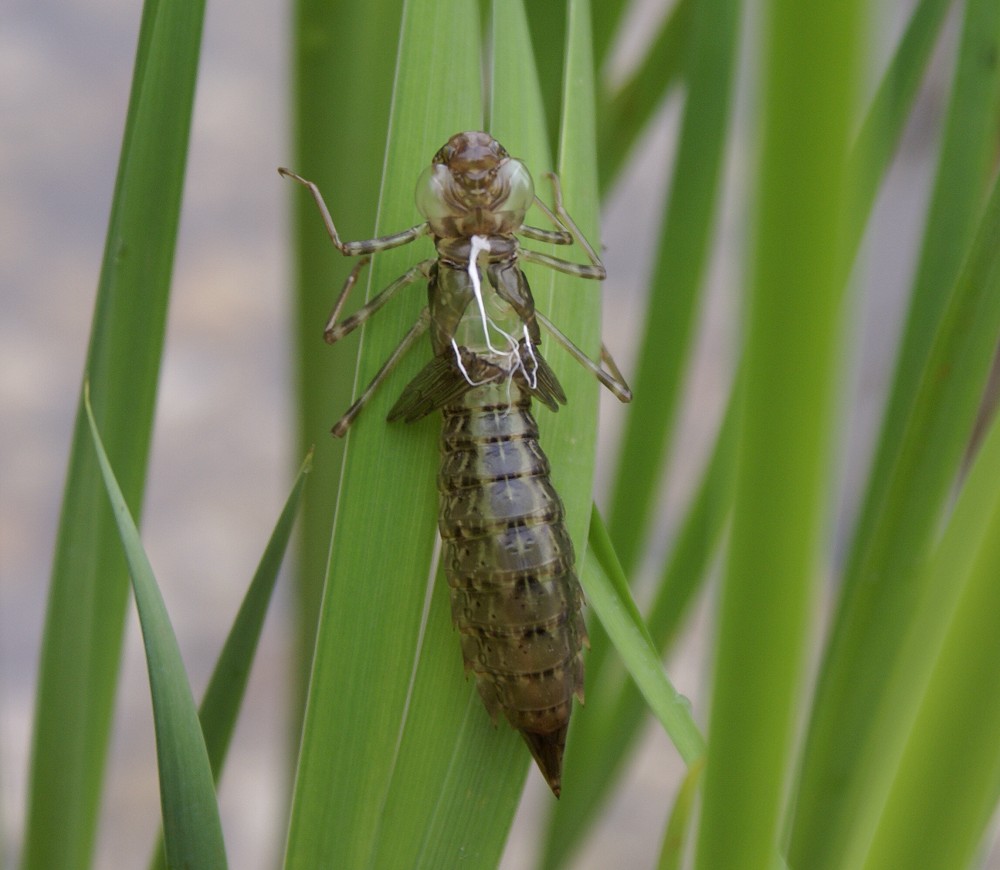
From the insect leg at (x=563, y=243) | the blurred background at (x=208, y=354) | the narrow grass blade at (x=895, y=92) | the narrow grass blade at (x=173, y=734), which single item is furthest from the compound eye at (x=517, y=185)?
the blurred background at (x=208, y=354)

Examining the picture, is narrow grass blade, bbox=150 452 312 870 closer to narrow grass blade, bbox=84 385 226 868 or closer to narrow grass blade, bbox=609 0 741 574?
narrow grass blade, bbox=84 385 226 868

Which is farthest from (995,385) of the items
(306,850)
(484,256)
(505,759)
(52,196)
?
(52,196)

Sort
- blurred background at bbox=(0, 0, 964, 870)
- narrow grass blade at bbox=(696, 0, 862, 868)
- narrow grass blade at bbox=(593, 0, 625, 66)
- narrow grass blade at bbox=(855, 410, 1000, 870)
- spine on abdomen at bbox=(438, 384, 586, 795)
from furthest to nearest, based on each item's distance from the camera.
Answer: blurred background at bbox=(0, 0, 964, 870) → narrow grass blade at bbox=(593, 0, 625, 66) → spine on abdomen at bbox=(438, 384, 586, 795) → narrow grass blade at bbox=(855, 410, 1000, 870) → narrow grass blade at bbox=(696, 0, 862, 868)

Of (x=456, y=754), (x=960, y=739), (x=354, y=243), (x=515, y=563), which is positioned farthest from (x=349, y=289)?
(x=960, y=739)

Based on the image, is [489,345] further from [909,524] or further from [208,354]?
[208,354]

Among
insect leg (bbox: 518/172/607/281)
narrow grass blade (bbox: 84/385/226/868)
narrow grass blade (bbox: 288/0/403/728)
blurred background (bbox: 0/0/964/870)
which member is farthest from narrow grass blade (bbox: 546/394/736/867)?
blurred background (bbox: 0/0/964/870)

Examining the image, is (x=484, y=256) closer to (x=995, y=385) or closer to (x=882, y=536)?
(x=882, y=536)
